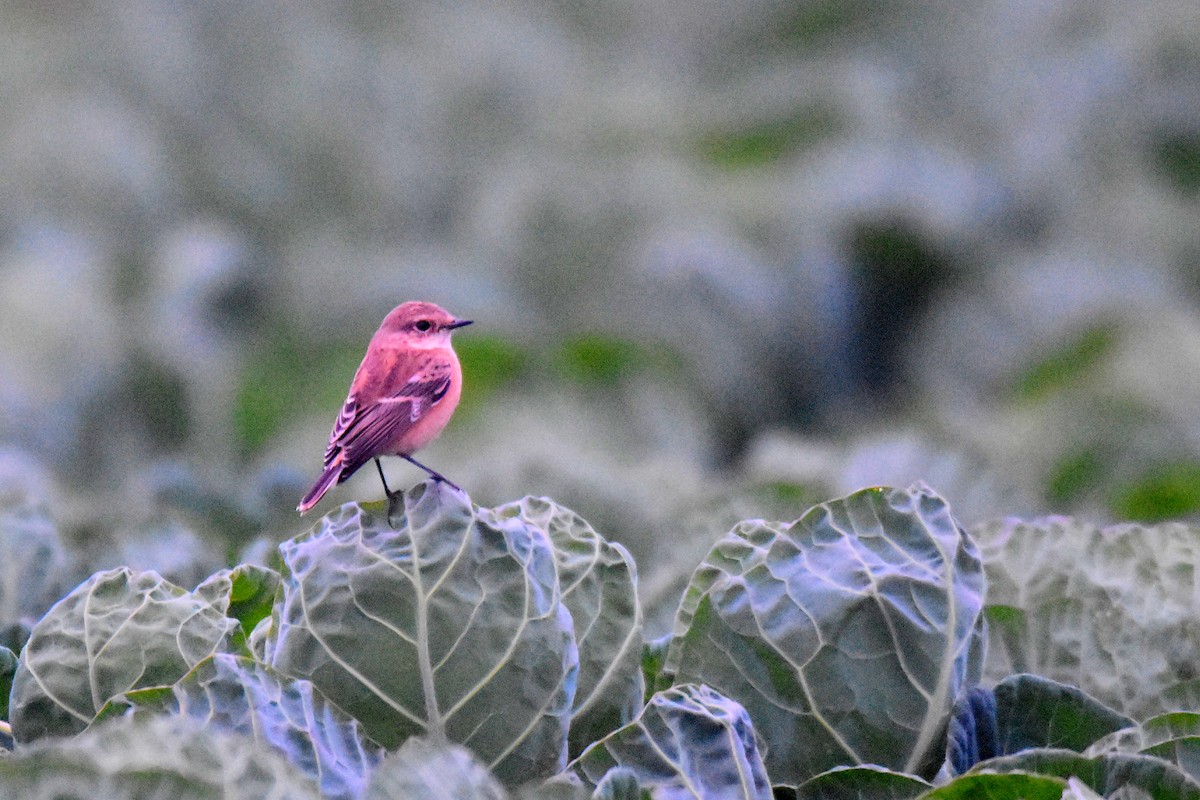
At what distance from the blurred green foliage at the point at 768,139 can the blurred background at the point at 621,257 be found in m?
0.03

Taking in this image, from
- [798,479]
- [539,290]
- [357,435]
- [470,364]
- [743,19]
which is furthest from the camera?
[743,19]

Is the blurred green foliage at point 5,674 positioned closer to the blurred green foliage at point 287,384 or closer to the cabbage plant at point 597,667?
the cabbage plant at point 597,667

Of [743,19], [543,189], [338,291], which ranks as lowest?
[338,291]

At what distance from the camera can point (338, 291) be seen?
24.0ft

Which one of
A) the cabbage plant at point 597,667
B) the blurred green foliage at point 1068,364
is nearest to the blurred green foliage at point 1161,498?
the blurred green foliage at point 1068,364

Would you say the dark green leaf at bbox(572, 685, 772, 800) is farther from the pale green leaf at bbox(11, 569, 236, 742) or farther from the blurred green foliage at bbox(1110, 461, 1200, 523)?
the blurred green foliage at bbox(1110, 461, 1200, 523)

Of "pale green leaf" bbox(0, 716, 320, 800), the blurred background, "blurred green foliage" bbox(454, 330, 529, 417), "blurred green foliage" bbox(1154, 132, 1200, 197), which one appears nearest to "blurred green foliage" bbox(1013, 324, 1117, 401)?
the blurred background

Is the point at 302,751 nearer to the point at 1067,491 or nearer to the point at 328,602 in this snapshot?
the point at 328,602

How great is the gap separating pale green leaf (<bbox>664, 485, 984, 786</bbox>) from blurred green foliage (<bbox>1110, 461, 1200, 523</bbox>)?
2.10m

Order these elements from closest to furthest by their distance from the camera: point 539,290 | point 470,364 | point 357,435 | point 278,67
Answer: point 357,435 → point 470,364 → point 539,290 → point 278,67

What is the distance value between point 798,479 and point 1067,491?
1.55 metres

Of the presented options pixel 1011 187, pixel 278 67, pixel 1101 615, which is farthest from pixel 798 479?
pixel 278 67

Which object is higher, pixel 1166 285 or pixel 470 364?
pixel 1166 285

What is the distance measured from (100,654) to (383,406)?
485 millimetres
